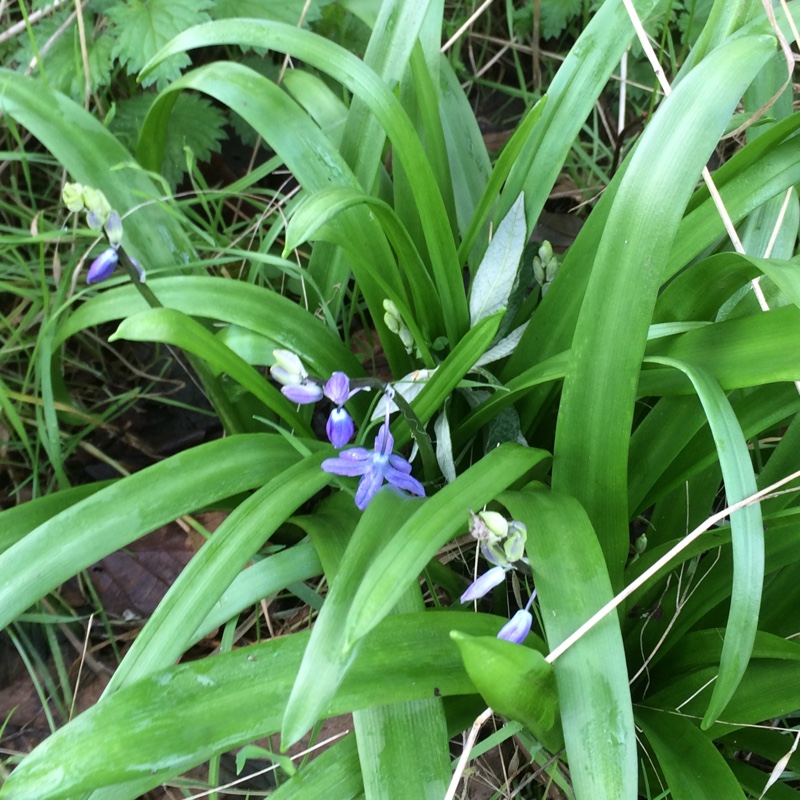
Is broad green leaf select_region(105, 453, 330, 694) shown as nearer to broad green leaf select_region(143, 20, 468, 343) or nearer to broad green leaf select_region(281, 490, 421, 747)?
broad green leaf select_region(281, 490, 421, 747)

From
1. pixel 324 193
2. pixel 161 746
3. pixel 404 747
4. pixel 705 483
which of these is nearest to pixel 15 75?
pixel 324 193

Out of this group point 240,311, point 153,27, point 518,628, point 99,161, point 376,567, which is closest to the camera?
point 376,567

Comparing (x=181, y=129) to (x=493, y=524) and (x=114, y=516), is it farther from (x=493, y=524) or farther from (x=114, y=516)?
(x=493, y=524)

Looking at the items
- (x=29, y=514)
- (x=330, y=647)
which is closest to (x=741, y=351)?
(x=330, y=647)

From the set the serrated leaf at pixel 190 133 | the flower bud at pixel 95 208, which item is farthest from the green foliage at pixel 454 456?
the serrated leaf at pixel 190 133

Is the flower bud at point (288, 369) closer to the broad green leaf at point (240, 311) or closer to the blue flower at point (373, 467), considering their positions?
the blue flower at point (373, 467)

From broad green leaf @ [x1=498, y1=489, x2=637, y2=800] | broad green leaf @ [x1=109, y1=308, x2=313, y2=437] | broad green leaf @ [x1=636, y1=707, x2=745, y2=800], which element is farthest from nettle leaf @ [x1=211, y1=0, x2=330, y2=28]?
broad green leaf @ [x1=636, y1=707, x2=745, y2=800]
